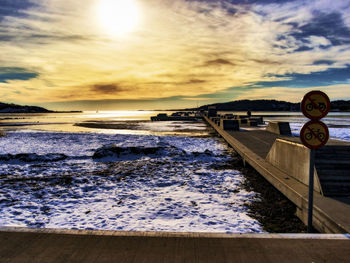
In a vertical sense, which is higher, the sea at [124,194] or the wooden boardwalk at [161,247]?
the wooden boardwalk at [161,247]

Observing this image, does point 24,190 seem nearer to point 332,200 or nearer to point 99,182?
point 99,182

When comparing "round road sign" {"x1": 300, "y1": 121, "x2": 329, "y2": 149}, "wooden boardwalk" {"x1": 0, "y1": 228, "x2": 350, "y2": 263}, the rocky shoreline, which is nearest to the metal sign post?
"round road sign" {"x1": 300, "y1": 121, "x2": 329, "y2": 149}

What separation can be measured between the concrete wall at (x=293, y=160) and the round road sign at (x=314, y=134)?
240cm

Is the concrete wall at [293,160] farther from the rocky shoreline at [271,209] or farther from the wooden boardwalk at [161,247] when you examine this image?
the wooden boardwalk at [161,247]

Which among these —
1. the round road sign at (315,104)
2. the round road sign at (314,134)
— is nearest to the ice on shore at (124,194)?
the round road sign at (314,134)

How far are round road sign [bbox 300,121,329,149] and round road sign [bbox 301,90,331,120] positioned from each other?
13cm

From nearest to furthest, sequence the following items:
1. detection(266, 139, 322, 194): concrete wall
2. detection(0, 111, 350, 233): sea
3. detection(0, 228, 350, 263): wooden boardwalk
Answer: detection(0, 228, 350, 263): wooden boardwalk < detection(0, 111, 350, 233): sea < detection(266, 139, 322, 194): concrete wall

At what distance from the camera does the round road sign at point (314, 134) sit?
373cm

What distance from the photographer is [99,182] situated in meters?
8.84

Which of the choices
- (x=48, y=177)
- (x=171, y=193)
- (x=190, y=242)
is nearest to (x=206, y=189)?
(x=171, y=193)

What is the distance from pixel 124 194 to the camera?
7504mm

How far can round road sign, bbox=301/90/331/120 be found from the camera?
366 cm

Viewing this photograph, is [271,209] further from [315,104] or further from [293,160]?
[315,104]

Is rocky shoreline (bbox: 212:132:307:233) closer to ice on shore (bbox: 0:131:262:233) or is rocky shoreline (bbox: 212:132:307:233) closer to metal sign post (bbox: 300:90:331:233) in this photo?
ice on shore (bbox: 0:131:262:233)
